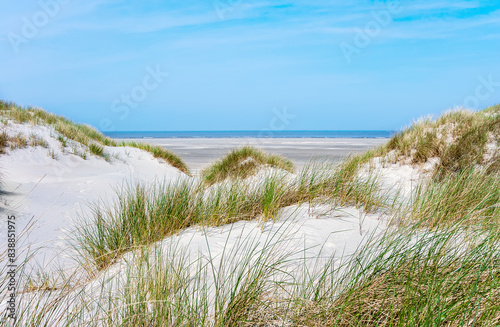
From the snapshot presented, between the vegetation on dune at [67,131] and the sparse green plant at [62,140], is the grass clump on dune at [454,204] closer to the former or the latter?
the sparse green plant at [62,140]

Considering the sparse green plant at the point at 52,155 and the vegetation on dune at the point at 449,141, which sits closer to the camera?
the vegetation on dune at the point at 449,141

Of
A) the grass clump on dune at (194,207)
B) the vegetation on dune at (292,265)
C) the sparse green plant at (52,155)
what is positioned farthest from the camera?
the sparse green plant at (52,155)

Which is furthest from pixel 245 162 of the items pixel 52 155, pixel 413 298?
pixel 413 298

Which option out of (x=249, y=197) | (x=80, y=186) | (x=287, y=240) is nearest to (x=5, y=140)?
(x=80, y=186)

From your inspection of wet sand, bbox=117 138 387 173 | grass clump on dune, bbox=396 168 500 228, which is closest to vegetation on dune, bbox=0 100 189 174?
wet sand, bbox=117 138 387 173

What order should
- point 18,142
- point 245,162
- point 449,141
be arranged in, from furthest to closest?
point 245,162 < point 18,142 < point 449,141

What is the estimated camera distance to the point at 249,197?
4078 mm

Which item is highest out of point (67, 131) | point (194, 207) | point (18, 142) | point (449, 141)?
point (67, 131)

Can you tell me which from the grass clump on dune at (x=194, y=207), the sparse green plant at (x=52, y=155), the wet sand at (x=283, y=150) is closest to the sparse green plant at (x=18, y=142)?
the sparse green plant at (x=52, y=155)

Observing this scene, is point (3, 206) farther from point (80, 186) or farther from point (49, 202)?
point (80, 186)

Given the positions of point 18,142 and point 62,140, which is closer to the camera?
point 18,142

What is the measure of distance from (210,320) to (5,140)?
8005mm

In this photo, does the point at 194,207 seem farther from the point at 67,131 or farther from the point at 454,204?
the point at 67,131

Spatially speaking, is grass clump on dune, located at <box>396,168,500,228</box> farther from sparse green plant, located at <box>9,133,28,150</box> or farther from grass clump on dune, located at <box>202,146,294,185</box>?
sparse green plant, located at <box>9,133,28,150</box>
